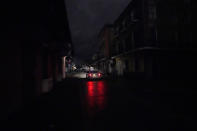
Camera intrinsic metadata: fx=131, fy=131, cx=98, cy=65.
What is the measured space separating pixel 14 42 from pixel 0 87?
2.11m

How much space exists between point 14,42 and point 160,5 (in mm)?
18846

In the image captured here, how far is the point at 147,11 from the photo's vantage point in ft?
58.7

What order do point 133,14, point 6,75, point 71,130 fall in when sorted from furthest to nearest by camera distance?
1. point 133,14
2. point 6,75
3. point 71,130

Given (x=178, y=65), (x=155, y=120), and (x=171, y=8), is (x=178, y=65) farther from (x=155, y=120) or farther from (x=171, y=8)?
(x=155, y=120)

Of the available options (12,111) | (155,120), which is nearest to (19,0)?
(12,111)

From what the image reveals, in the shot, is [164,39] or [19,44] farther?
[164,39]

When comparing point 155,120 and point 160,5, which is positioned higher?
point 160,5

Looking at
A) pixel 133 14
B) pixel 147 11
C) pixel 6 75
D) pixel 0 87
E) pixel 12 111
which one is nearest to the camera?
pixel 0 87

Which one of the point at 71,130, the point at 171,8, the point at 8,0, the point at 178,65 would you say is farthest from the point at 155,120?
the point at 171,8

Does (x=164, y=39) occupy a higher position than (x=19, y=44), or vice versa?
(x=164, y=39)

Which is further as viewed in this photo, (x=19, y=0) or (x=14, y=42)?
(x=14, y=42)

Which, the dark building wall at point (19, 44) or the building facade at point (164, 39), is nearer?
the dark building wall at point (19, 44)

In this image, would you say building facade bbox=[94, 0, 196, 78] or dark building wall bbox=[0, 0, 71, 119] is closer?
dark building wall bbox=[0, 0, 71, 119]

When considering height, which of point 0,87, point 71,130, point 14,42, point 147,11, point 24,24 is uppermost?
point 147,11
